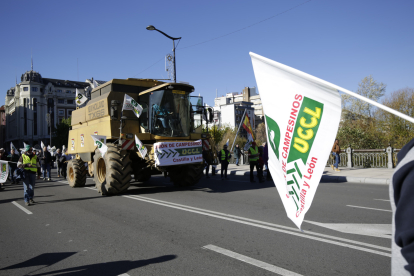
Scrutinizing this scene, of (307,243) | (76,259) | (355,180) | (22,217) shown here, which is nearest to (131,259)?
(76,259)

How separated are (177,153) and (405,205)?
9.66m

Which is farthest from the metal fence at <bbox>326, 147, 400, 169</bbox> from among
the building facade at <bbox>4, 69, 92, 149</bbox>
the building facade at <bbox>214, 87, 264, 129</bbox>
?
the building facade at <bbox>214, 87, 264, 129</bbox>

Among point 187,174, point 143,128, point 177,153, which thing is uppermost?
point 143,128

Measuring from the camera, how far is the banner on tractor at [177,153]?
1034 cm

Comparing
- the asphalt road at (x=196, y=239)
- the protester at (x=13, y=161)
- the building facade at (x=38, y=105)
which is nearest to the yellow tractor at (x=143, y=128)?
the asphalt road at (x=196, y=239)

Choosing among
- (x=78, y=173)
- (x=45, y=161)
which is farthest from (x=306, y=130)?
(x=45, y=161)

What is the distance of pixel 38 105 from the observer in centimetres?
9088

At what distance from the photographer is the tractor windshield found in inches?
436

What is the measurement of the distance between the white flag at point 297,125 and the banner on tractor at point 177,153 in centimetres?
796

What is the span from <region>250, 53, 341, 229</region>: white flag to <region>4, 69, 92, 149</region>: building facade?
95.7m

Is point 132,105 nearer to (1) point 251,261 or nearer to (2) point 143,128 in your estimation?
(2) point 143,128

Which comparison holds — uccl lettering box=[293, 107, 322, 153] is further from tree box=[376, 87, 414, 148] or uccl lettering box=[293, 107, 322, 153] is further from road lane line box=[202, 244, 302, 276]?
tree box=[376, 87, 414, 148]

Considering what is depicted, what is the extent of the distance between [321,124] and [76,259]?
400 centimetres

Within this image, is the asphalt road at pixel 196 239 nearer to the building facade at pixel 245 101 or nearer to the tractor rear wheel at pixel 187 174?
the tractor rear wheel at pixel 187 174
